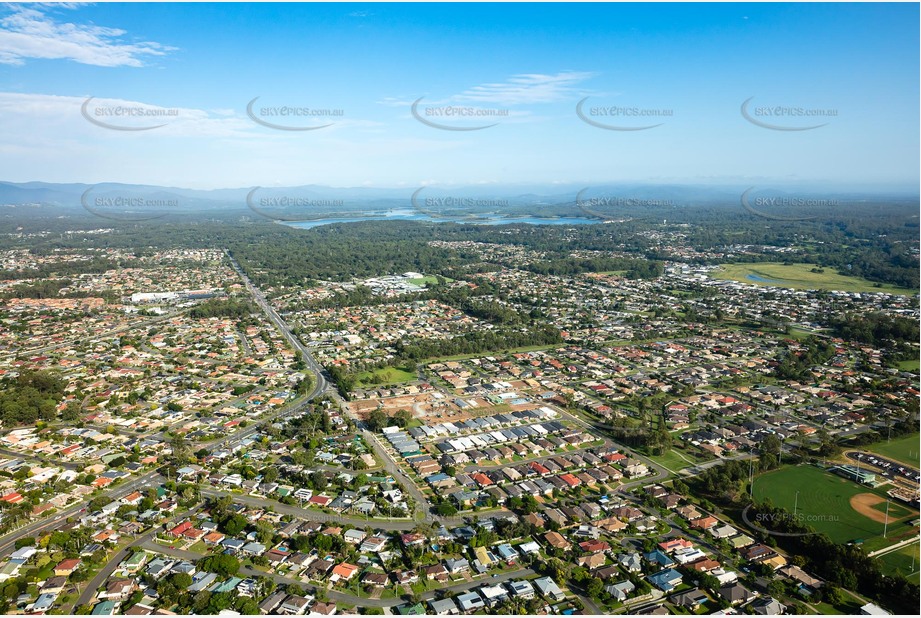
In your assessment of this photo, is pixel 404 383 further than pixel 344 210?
No

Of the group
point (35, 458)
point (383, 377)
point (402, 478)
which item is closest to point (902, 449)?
point (402, 478)

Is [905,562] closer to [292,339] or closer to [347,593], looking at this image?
[347,593]

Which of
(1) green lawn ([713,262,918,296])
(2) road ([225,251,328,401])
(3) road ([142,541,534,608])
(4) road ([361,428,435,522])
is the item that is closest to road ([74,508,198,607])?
(3) road ([142,541,534,608])

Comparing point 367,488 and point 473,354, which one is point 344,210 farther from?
point 367,488

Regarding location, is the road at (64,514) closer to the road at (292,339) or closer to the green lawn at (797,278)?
the road at (292,339)

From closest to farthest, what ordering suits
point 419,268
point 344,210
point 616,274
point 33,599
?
point 33,599
point 616,274
point 419,268
point 344,210

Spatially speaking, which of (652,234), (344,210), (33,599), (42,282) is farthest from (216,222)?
(33,599)

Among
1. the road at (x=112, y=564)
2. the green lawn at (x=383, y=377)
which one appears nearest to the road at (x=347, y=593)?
the road at (x=112, y=564)
